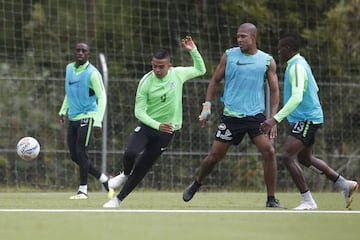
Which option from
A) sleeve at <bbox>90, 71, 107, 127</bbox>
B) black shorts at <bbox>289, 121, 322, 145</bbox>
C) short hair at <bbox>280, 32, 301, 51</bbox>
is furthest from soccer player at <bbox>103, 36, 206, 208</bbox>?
sleeve at <bbox>90, 71, 107, 127</bbox>

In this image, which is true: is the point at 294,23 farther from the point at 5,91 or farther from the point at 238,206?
the point at 238,206

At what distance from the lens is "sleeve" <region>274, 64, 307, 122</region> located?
11648 millimetres

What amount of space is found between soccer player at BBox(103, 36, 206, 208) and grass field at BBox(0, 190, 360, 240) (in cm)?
47

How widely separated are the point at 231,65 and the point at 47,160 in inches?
315

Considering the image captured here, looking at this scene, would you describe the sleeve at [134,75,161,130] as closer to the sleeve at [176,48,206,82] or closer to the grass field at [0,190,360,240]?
the sleeve at [176,48,206,82]

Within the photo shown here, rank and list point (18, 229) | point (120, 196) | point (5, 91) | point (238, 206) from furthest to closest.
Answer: point (5, 91), point (238, 206), point (120, 196), point (18, 229)

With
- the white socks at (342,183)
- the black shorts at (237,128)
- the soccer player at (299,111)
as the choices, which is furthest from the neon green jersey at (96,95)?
the white socks at (342,183)

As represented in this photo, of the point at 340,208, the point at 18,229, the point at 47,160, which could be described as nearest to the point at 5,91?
the point at 47,160

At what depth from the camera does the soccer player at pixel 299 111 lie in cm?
1173

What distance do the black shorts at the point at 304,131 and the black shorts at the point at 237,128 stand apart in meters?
0.40

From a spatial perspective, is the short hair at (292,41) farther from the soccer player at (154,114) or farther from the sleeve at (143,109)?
the sleeve at (143,109)

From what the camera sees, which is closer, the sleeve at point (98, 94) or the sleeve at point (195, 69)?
the sleeve at point (195, 69)

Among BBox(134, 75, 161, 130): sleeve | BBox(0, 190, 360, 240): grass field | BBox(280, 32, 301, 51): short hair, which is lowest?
BBox(0, 190, 360, 240): grass field

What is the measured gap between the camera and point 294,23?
71.7 feet
